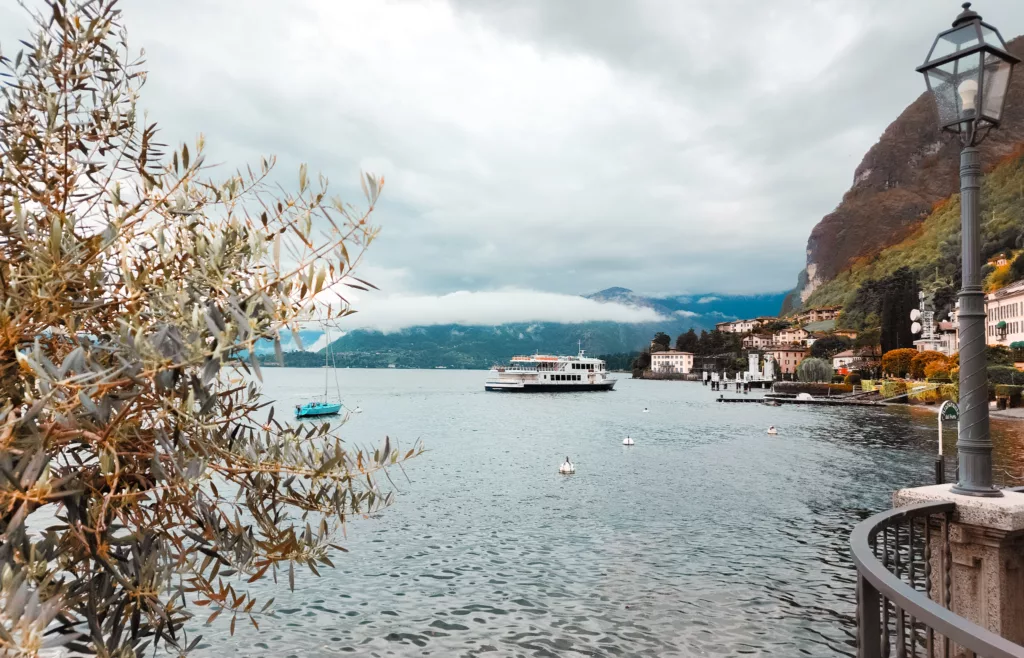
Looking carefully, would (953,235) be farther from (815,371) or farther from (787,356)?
(815,371)

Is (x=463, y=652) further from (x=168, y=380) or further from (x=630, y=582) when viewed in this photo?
(x=168, y=380)

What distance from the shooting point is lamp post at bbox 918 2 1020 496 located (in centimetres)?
586

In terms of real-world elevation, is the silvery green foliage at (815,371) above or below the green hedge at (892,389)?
above

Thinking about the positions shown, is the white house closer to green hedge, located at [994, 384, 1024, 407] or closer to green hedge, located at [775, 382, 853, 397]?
green hedge, located at [775, 382, 853, 397]

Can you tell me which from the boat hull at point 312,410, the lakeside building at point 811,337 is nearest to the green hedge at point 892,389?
the boat hull at point 312,410

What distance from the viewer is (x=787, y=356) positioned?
162m

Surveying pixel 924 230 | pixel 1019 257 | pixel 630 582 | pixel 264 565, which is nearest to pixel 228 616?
pixel 630 582

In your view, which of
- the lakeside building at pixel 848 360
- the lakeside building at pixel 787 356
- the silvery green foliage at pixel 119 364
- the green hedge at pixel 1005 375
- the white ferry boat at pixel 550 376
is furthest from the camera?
the lakeside building at pixel 787 356

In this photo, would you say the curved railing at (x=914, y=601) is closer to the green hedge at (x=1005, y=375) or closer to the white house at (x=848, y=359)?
→ the green hedge at (x=1005, y=375)

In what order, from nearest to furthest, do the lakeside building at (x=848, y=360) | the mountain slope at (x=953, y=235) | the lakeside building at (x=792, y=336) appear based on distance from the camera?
the mountain slope at (x=953, y=235), the lakeside building at (x=848, y=360), the lakeside building at (x=792, y=336)

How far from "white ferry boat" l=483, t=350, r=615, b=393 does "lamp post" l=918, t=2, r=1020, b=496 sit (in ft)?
398

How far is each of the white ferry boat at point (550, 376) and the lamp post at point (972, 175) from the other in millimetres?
121299

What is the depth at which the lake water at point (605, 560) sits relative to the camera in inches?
487

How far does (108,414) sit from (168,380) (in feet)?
0.87
